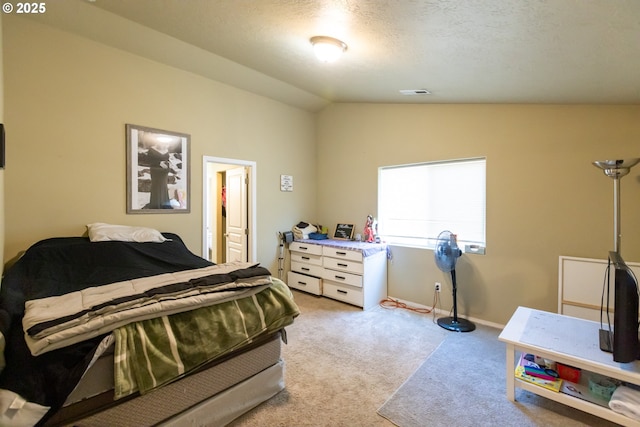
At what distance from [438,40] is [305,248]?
306 cm

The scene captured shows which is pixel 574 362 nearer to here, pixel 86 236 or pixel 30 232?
pixel 86 236

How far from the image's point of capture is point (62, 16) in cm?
248

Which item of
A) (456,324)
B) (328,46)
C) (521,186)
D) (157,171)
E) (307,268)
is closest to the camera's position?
(328,46)

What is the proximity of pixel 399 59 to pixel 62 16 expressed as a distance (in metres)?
2.91

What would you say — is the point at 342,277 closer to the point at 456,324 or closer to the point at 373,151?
the point at 456,324

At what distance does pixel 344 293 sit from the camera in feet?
12.6

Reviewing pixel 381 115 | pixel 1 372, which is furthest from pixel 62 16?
pixel 381 115

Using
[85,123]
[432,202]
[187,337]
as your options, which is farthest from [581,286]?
[85,123]

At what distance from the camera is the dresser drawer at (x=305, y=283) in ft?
13.5

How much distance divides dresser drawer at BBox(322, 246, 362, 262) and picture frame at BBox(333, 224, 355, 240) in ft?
1.74

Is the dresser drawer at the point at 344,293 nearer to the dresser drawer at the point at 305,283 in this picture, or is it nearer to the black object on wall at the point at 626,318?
the dresser drawer at the point at 305,283

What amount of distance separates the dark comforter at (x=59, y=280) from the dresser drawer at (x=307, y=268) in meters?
1.79

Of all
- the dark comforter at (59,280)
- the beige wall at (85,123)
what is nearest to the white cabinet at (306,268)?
the beige wall at (85,123)

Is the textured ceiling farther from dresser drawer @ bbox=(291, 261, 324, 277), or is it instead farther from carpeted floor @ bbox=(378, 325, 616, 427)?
dresser drawer @ bbox=(291, 261, 324, 277)
